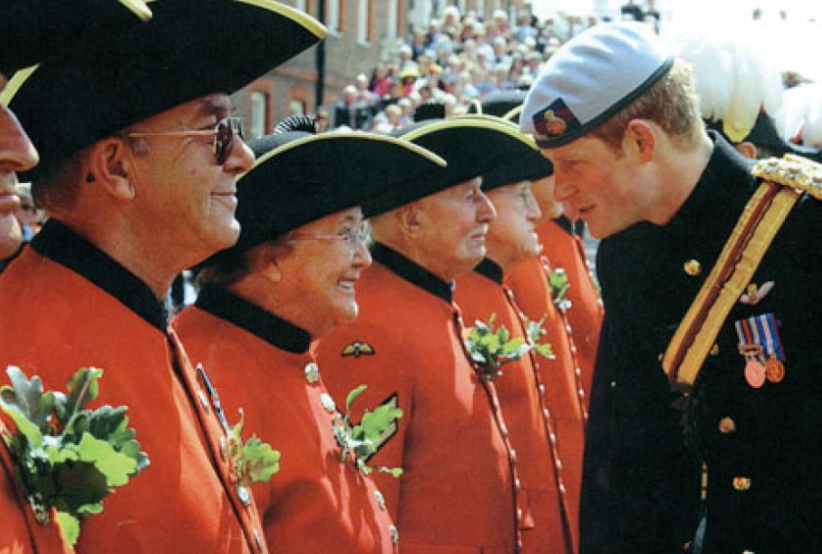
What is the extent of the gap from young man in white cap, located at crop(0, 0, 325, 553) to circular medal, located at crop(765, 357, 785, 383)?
136cm

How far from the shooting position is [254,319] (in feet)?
12.2

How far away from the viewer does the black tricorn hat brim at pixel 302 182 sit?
382 cm

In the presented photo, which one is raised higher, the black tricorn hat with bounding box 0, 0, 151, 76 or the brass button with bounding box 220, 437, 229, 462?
the black tricorn hat with bounding box 0, 0, 151, 76

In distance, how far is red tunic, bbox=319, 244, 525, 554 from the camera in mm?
4355

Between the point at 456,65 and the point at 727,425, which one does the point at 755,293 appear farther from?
the point at 456,65

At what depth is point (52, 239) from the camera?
9.09 ft

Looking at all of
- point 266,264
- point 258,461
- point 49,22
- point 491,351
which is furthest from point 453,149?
point 49,22

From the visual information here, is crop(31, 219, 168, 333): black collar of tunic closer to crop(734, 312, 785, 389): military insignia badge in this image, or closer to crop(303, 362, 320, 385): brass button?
crop(303, 362, 320, 385): brass button

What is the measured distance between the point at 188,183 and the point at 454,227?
82.0 inches

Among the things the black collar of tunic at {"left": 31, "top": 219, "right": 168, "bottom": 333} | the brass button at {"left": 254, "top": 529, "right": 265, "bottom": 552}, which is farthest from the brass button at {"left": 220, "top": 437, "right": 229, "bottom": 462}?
the black collar of tunic at {"left": 31, "top": 219, "right": 168, "bottom": 333}

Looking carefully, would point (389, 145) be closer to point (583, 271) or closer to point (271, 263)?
point (271, 263)

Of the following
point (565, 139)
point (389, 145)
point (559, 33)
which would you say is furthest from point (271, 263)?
point (559, 33)

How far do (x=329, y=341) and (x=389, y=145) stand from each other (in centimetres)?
66

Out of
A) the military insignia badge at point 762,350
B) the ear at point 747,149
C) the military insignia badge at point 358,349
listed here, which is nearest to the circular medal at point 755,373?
the military insignia badge at point 762,350
